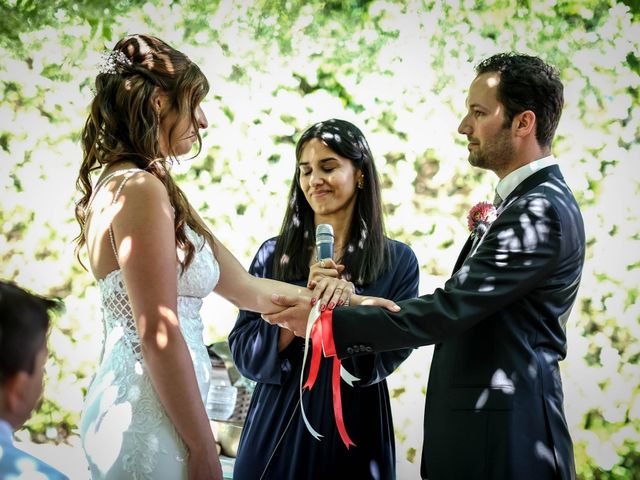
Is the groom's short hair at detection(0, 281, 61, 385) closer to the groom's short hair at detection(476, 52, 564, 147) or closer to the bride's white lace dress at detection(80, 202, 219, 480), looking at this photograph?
the bride's white lace dress at detection(80, 202, 219, 480)

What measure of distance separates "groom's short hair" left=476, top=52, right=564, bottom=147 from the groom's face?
3 cm

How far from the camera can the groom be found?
2398 mm

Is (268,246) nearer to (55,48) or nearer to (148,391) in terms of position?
(148,391)

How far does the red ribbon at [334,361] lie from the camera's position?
2561 millimetres

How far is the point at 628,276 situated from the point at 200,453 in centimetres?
324

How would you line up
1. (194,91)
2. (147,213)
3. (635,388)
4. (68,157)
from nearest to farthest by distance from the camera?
(147,213)
(194,91)
(635,388)
(68,157)

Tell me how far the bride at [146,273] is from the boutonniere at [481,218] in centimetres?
98

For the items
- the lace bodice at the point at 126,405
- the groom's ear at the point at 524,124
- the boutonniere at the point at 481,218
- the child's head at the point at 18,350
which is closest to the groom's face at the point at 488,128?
the groom's ear at the point at 524,124

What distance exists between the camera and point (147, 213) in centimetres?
197

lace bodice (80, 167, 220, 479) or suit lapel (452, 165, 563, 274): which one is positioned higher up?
suit lapel (452, 165, 563, 274)

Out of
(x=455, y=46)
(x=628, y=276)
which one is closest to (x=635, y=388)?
(x=628, y=276)

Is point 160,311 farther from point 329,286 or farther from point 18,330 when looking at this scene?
point 329,286

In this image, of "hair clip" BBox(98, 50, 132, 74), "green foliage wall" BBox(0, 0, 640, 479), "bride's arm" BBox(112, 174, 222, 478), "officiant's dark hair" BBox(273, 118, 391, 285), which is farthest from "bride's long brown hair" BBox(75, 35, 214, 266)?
"green foliage wall" BBox(0, 0, 640, 479)

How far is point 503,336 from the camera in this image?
97.5 inches
